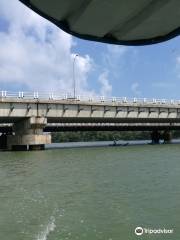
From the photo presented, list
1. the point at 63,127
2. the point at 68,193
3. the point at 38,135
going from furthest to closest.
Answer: the point at 63,127, the point at 38,135, the point at 68,193

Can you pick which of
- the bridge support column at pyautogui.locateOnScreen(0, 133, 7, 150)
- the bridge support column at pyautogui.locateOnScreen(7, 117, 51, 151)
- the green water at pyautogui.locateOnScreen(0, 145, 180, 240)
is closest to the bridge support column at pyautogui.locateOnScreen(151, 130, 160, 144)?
the bridge support column at pyautogui.locateOnScreen(0, 133, 7, 150)

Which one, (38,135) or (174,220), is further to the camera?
(38,135)

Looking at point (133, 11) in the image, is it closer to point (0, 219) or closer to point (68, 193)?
point (0, 219)

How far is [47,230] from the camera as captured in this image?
12.4m

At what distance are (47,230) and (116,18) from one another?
355 inches

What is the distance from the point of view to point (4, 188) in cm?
2136

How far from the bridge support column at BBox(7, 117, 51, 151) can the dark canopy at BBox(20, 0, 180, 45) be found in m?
57.3

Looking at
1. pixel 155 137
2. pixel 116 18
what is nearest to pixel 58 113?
pixel 155 137

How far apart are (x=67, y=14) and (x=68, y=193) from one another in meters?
14.8

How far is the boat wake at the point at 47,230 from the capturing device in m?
11.7

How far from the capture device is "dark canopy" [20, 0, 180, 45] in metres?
4.12

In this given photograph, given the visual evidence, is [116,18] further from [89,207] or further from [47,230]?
[89,207]

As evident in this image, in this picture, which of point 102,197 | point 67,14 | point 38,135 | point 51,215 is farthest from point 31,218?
point 38,135

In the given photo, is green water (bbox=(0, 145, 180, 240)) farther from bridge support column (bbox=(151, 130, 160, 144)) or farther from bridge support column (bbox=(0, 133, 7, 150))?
bridge support column (bbox=(151, 130, 160, 144))
